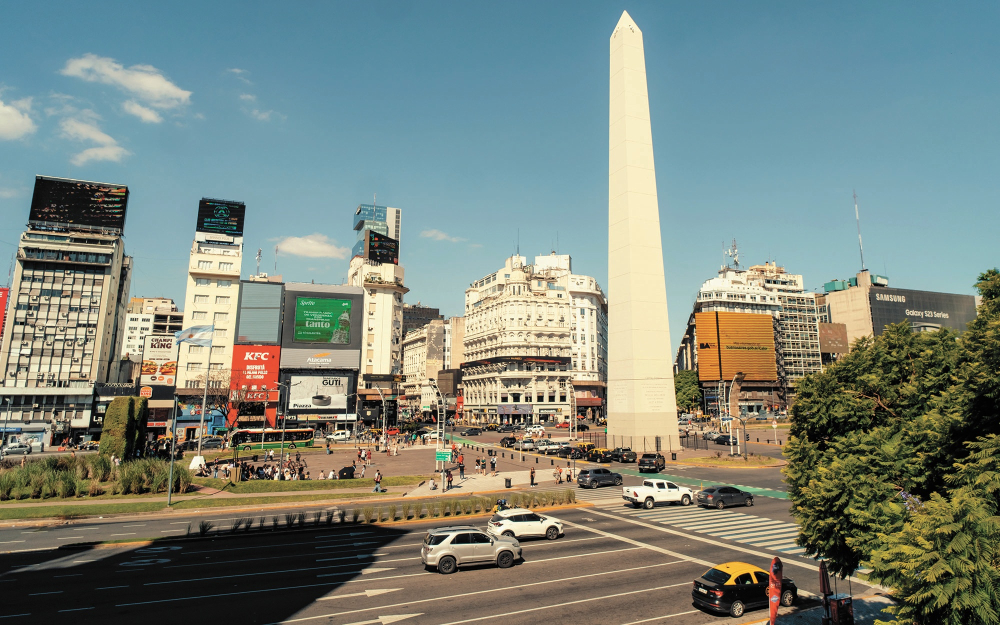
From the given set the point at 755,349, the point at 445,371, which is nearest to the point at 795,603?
the point at 755,349

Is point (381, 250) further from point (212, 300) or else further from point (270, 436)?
point (270, 436)

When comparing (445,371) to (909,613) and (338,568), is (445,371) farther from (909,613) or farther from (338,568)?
(909,613)

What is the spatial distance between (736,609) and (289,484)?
3137 cm

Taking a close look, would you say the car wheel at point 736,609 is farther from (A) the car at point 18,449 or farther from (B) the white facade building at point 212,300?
(B) the white facade building at point 212,300

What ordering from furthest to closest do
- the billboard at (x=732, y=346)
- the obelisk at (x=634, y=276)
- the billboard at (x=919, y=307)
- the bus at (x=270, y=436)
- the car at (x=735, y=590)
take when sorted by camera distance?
the billboard at (x=919, y=307), the billboard at (x=732, y=346), the bus at (x=270, y=436), the obelisk at (x=634, y=276), the car at (x=735, y=590)

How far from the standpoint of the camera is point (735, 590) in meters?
15.0

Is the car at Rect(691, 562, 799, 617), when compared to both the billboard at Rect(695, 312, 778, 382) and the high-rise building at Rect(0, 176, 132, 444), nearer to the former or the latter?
the high-rise building at Rect(0, 176, 132, 444)

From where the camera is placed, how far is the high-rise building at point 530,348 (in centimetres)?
11812

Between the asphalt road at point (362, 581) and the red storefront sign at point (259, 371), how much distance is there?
235 feet

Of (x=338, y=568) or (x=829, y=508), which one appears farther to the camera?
(x=338, y=568)

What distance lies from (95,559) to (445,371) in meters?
132

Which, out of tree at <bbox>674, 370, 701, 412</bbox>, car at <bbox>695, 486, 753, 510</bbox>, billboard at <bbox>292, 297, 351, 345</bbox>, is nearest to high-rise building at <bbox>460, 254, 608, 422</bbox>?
tree at <bbox>674, 370, 701, 412</bbox>

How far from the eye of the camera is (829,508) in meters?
12.7

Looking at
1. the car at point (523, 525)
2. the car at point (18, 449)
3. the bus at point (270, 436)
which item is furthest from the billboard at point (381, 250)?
the car at point (523, 525)
